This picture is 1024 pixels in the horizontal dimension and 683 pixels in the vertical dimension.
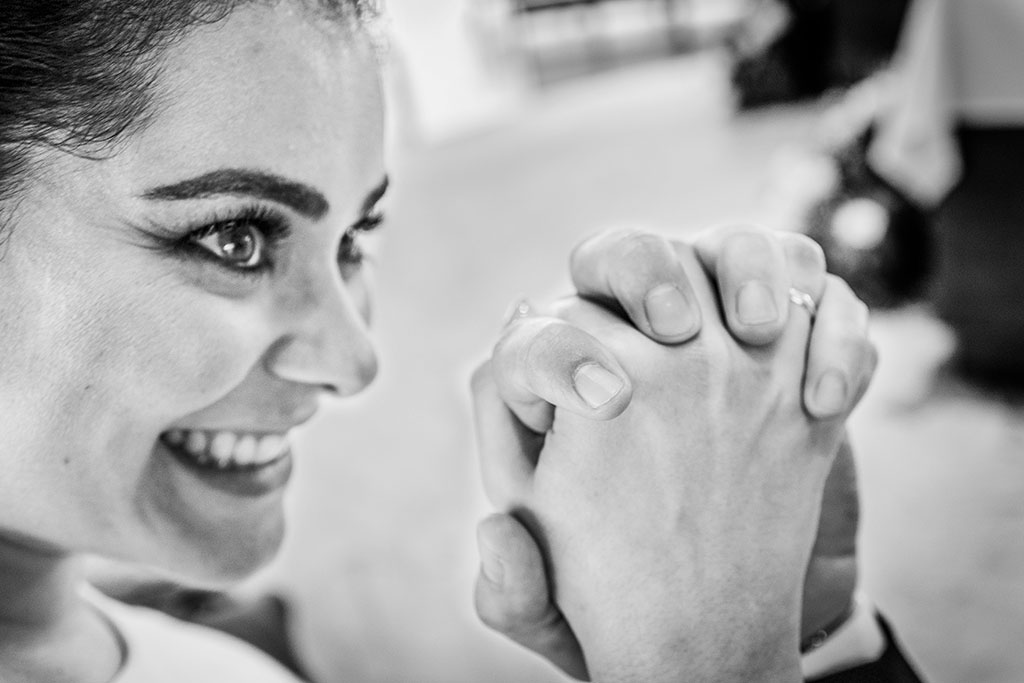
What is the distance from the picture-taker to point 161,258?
60cm

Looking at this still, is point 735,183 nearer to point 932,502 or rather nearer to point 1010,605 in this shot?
point 932,502

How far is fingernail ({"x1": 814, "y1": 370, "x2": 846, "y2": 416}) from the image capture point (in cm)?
61

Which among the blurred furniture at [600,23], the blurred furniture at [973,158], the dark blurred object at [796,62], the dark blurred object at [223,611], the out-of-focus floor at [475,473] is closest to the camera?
the dark blurred object at [223,611]

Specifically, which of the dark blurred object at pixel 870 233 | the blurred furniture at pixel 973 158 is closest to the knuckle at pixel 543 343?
the blurred furniture at pixel 973 158

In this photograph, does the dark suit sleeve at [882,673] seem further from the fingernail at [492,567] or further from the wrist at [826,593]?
the fingernail at [492,567]

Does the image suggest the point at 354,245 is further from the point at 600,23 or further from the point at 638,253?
the point at 600,23

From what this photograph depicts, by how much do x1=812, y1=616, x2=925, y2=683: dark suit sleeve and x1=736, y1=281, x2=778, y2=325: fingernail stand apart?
0.26 meters

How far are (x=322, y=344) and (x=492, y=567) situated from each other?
7.8 inches

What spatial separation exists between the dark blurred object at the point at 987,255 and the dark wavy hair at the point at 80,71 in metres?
2.13

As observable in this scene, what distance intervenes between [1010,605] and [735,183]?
294 cm

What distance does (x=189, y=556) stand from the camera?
69 cm

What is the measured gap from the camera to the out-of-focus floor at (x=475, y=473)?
1627 millimetres

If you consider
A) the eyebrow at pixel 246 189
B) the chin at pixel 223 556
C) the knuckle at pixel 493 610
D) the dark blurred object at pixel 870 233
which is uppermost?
the eyebrow at pixel 246 189

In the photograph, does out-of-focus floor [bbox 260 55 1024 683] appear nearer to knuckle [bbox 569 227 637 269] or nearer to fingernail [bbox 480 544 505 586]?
fingernail [bbox 480 544 505 586]
